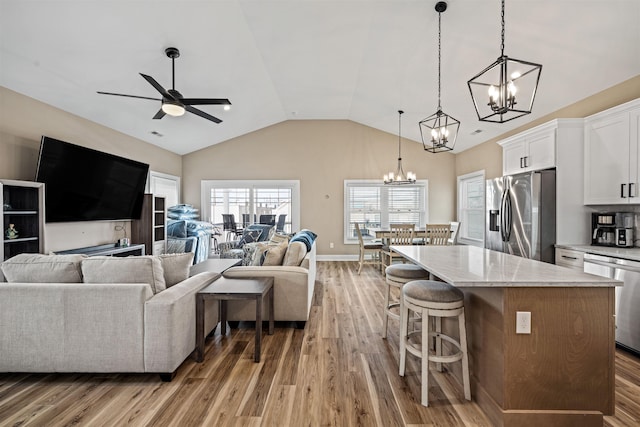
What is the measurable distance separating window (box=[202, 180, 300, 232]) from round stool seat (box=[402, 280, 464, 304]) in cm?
538

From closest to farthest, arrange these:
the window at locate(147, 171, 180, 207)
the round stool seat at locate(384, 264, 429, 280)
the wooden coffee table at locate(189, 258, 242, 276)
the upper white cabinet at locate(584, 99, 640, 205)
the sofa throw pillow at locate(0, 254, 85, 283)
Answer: the sofa throw pillow at locate(0, 254, 85, 283)
the round stool seat at locate(384, 264, 429, 280)
the upper white cabinet at locate(584, 99, 640, 205)
the wooden coffee table at locate(189, 258, 242, 276)
the window at locate(147, 171, 180, 207)

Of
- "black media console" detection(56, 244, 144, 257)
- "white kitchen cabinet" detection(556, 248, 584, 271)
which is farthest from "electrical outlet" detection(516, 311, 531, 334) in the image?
"black media console" detection(56, 244, 144, 257)

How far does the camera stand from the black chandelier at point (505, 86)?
1.72m

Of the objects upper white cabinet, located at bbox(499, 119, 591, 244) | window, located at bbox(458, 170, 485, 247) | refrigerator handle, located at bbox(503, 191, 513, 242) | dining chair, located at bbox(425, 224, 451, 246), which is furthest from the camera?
window, located at bbox(458, 170, 485, 247)

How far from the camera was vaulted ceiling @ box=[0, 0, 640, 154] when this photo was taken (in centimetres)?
275

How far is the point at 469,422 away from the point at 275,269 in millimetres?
2092

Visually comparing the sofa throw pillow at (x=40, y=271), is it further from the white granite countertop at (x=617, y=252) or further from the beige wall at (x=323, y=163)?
the beige wall at (x=323, y=163)

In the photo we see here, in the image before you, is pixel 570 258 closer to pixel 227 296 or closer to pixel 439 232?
pixel 439 232

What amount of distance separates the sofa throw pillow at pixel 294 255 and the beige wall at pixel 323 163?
395 cm

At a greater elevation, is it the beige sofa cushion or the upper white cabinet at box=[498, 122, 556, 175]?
the upper white cabinet at box=[498, 122, 556, 175]

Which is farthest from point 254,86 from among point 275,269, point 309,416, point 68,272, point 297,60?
point 309,416

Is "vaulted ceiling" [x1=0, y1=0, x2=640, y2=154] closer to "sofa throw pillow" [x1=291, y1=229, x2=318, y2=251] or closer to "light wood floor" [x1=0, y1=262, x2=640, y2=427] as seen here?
"sofa throw pillow" [x1=291, y1=229, x2=318, y2=251]

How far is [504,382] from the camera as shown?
1.66 metres

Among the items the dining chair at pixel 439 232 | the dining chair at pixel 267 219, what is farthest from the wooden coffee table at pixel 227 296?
the dining chair at pixel 267 219
